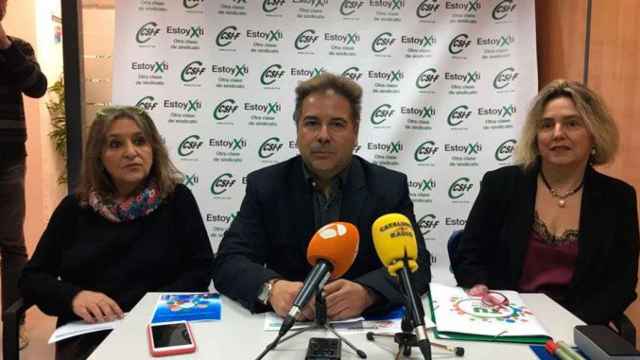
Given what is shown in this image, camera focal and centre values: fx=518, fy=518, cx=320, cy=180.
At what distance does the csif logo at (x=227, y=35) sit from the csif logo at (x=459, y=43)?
133 cm

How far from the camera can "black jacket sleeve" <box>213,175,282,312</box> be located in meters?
1.53

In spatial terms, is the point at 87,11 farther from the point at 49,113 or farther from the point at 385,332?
the point at 385,332

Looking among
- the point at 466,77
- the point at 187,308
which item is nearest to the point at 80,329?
the point at 187,308

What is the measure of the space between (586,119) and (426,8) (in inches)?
60.1

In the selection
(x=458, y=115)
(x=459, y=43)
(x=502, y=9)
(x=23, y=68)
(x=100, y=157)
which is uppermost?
(x=502, y=9)

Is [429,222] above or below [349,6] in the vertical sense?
below

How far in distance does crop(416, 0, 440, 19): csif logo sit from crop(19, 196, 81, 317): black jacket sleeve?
2.28 meters

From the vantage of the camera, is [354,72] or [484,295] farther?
[354,72]

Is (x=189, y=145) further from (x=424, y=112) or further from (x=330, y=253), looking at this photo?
(x=330, y=253)

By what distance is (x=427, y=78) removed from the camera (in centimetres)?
324

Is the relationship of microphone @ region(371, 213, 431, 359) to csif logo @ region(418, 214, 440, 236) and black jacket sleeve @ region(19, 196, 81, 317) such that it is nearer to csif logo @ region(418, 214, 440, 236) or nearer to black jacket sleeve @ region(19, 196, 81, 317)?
black jacket sleeve @ region(19, 196, 81, 317)

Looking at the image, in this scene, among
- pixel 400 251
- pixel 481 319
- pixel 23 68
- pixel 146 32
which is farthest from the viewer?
pixel 146 32

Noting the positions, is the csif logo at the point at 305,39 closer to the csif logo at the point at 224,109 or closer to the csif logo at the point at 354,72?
the csif logo at the point at 354,72

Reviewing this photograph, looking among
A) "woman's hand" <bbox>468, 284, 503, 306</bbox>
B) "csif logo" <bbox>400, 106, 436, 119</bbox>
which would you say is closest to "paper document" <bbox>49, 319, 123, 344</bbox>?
"woman's hand" <bbox>468, 284, 503, 306</bbox>
